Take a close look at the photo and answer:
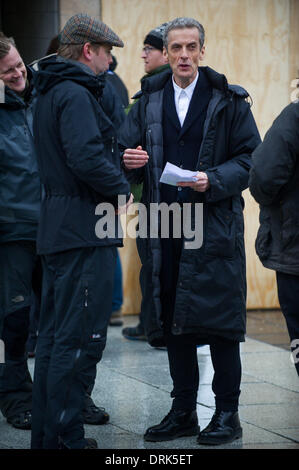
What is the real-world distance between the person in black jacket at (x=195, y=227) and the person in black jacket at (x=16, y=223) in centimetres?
66

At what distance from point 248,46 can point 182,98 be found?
4.11 meters

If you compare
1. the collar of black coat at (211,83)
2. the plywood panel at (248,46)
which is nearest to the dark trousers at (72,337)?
the collar of black coat at (211,83)

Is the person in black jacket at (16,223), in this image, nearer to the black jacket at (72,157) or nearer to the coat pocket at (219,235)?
the black jacket at (72,157)

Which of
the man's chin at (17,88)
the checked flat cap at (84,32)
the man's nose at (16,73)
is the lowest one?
the man's chin at (17,88)

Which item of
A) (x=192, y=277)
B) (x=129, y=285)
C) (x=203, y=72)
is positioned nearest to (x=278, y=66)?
(x=129, y=285)

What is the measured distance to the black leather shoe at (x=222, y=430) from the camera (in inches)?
194

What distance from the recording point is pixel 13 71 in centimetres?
544

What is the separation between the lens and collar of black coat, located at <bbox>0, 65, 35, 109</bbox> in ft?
17.6

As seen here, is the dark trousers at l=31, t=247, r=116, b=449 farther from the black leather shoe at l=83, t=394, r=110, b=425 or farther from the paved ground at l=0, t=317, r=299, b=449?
Answer: the black leather shoe at l=83, t=394, r=110, b=425

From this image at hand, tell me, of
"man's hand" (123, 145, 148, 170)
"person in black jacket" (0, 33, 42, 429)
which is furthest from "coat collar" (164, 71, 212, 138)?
"person in black jacket" (0, 33, 42, 429)

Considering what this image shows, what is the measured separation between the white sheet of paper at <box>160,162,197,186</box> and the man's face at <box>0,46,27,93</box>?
1.26 metres

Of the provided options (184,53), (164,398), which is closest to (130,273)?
(164,398)

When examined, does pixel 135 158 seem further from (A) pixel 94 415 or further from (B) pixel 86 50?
(A) pixel 94 415

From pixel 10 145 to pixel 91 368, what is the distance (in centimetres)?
149
